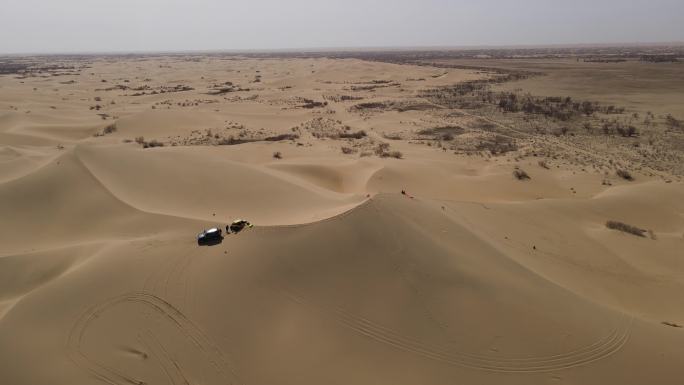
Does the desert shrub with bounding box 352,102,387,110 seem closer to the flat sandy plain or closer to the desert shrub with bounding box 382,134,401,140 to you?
the desert shrub with bounding box 382,134,401,140

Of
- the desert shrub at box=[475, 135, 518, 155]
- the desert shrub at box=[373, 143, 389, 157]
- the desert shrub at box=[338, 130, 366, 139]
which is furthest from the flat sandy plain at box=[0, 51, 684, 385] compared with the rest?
the desert shrub at box=[338, 130, 366, 139]

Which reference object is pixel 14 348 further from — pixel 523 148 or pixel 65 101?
pixel 65 101

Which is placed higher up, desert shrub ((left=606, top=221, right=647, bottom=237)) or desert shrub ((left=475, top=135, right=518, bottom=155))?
desert shrub ((left=475, top=135, right=518, bottom=155))

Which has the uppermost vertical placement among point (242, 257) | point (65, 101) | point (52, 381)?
point (65, 101)

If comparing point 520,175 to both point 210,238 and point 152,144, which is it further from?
point 152,144

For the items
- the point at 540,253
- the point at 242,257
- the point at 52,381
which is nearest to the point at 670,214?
the point at 540,253

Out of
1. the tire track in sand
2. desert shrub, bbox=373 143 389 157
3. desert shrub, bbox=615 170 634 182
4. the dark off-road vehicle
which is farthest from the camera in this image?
desert shrub, bbox=373 143 389 157

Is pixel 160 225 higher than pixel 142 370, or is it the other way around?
pixel 160 225
